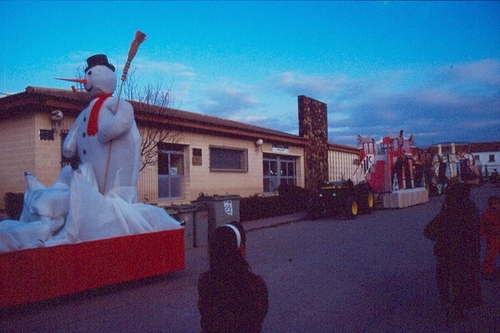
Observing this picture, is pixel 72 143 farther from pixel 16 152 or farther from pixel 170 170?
pixel 170 170

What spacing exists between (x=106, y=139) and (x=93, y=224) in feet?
4.58

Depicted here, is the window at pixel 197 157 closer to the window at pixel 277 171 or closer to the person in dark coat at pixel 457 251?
the window at pixel 277 171

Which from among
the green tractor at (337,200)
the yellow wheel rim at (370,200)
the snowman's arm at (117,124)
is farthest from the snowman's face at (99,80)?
the yellow wheel rim at (370,200)

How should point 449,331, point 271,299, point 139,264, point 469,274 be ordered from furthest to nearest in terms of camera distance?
point 139,264 < point 271,299 < point 469,274 < point 449,331

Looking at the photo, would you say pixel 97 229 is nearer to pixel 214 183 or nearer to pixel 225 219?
pixel 225 219

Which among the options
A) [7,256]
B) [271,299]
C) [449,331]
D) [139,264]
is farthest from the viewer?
[139,264]

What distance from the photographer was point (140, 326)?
5.08 meters

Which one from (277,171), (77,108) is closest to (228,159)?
(277,171)

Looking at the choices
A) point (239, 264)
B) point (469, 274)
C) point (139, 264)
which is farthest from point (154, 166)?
point (239, 264)

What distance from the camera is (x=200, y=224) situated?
10859 mm

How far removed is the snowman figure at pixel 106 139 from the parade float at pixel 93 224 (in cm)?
2

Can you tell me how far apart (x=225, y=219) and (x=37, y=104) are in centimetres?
546

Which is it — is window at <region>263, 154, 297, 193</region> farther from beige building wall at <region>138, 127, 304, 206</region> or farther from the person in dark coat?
the person in dark coat

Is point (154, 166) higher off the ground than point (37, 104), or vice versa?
point (37, 104)
